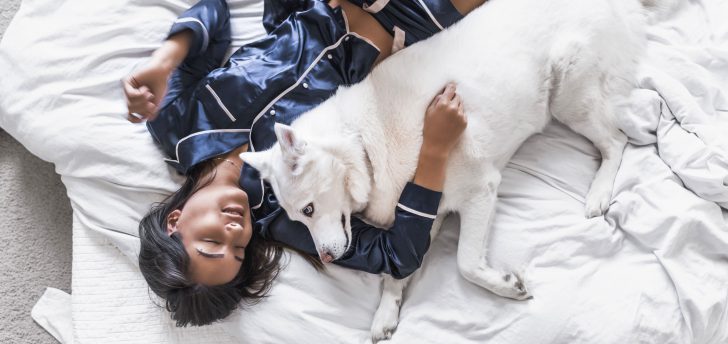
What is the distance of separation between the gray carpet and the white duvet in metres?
0.27

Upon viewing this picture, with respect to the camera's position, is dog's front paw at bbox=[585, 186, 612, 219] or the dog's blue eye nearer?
the dog's blue eye

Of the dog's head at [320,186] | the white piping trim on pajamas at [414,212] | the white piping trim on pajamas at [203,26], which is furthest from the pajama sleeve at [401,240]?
the white piping trim on pajamas at [203,26]

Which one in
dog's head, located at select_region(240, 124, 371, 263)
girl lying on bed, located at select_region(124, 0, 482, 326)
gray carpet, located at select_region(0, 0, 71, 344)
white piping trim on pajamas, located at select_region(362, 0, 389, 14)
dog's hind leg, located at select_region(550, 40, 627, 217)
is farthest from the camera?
gray carpet, located at select_region(0, 0, 71, 344)

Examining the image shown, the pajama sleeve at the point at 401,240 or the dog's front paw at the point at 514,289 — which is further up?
the pajama sleeve at the point at 401,240

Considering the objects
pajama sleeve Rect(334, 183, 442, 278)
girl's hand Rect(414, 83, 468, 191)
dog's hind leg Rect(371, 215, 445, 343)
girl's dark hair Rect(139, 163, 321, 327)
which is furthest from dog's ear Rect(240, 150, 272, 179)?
dog's hind leg Rect(371, 215, 445, 343)

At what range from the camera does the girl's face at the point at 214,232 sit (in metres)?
1.78

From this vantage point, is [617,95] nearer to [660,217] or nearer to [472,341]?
[660,217]

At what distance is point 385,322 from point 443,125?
0.73 metres

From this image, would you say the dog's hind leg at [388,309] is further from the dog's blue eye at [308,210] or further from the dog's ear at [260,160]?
the dog's ear at [260,160]

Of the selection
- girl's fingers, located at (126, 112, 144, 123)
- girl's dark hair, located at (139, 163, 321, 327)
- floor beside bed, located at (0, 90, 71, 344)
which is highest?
girl's fingers, located at (126, 112, 144, 123)

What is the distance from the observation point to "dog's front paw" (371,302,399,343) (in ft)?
6.22

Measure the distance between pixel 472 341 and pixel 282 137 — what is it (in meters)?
0.96

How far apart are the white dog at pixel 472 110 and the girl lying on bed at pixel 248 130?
0.08 metres

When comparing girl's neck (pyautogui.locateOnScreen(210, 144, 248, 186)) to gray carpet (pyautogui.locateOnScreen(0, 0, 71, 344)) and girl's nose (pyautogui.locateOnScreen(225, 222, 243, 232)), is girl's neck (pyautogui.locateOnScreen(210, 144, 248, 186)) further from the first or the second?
gray carpet (pyautogui.locateOnScreen(0, 0, 71, 344))
